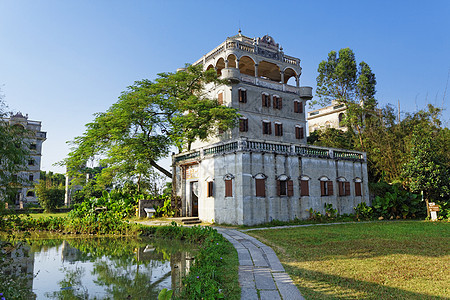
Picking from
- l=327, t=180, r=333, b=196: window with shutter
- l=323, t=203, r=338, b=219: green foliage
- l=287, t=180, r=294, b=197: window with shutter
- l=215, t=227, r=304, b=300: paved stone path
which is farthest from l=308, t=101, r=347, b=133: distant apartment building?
l=215, t=227, r=304, b=300: paved stone path

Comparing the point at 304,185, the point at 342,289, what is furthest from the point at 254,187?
the point at 342,289

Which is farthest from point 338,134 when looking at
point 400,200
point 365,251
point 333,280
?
point 333,280

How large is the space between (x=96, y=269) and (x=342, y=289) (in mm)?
6513

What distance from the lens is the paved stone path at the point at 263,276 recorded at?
16.4 ft

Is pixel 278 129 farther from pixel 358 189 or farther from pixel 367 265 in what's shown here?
pixel 367 265

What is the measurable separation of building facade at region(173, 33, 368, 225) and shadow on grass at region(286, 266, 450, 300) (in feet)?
32.6

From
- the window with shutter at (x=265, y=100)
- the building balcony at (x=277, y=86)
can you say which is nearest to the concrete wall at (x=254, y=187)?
the window with shutter at (x=265, y=100)

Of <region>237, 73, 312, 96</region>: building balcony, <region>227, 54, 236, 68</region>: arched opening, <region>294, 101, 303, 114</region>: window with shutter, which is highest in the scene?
<region>227, 54, 236, 68</region>: arched opening

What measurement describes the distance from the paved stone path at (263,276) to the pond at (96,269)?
1.56 meters

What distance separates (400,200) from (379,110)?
1289 cm

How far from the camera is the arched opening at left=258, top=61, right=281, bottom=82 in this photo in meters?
28.2

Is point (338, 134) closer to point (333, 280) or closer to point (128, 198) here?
point (128, 198)

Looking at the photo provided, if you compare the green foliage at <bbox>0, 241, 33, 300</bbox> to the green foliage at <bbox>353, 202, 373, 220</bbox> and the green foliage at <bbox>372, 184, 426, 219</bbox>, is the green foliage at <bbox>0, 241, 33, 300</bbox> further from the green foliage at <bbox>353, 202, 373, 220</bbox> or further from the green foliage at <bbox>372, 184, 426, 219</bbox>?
the green foliage at <bbox>372, 184, 426, 219</bbox>

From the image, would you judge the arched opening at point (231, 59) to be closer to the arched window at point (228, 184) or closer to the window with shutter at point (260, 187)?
the arched window at point (228, 184)
